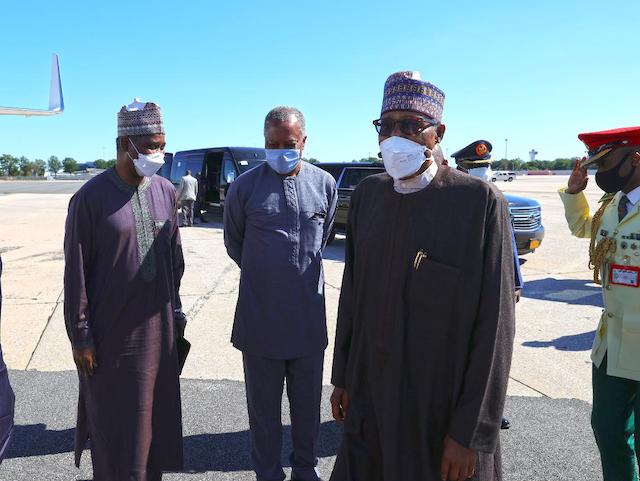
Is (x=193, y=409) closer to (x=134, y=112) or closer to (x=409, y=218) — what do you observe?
(x=134, y=112)

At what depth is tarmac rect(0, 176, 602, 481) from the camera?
318 cm

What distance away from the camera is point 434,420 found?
1.73 m

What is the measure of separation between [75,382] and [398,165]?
12.1 ft

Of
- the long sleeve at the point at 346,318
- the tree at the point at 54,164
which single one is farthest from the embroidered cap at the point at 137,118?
the tree at the point at 54,164

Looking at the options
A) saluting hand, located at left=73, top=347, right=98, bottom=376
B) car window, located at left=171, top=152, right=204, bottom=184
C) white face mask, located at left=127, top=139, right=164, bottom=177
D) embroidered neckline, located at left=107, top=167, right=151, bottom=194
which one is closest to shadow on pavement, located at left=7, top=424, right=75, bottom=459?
saluting hand, located at left=73, top=347, right=98, bottom=376

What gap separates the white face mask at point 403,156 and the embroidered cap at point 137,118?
1.48m

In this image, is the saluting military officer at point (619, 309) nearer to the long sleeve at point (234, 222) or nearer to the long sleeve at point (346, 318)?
the long sleeve at point (346, 318)

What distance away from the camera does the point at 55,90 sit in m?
31.5

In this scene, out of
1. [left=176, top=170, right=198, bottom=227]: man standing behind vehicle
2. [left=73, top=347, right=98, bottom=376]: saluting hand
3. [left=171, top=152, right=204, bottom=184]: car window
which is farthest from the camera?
[left=171, top=152, right=204, bottom=184]: car window

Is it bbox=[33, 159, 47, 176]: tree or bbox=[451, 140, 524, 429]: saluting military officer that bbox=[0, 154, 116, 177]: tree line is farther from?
bbox=[451, 140, 524, 429]: saluting military officer

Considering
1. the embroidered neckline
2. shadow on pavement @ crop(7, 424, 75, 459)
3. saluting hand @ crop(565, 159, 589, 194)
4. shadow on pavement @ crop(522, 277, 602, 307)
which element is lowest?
shadow on pavement @ crop(7, 424, 75, 459)

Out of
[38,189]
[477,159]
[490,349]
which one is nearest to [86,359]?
[490,349]

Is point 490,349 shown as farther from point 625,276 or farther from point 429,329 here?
point 625,276

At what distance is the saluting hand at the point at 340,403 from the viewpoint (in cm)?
205
